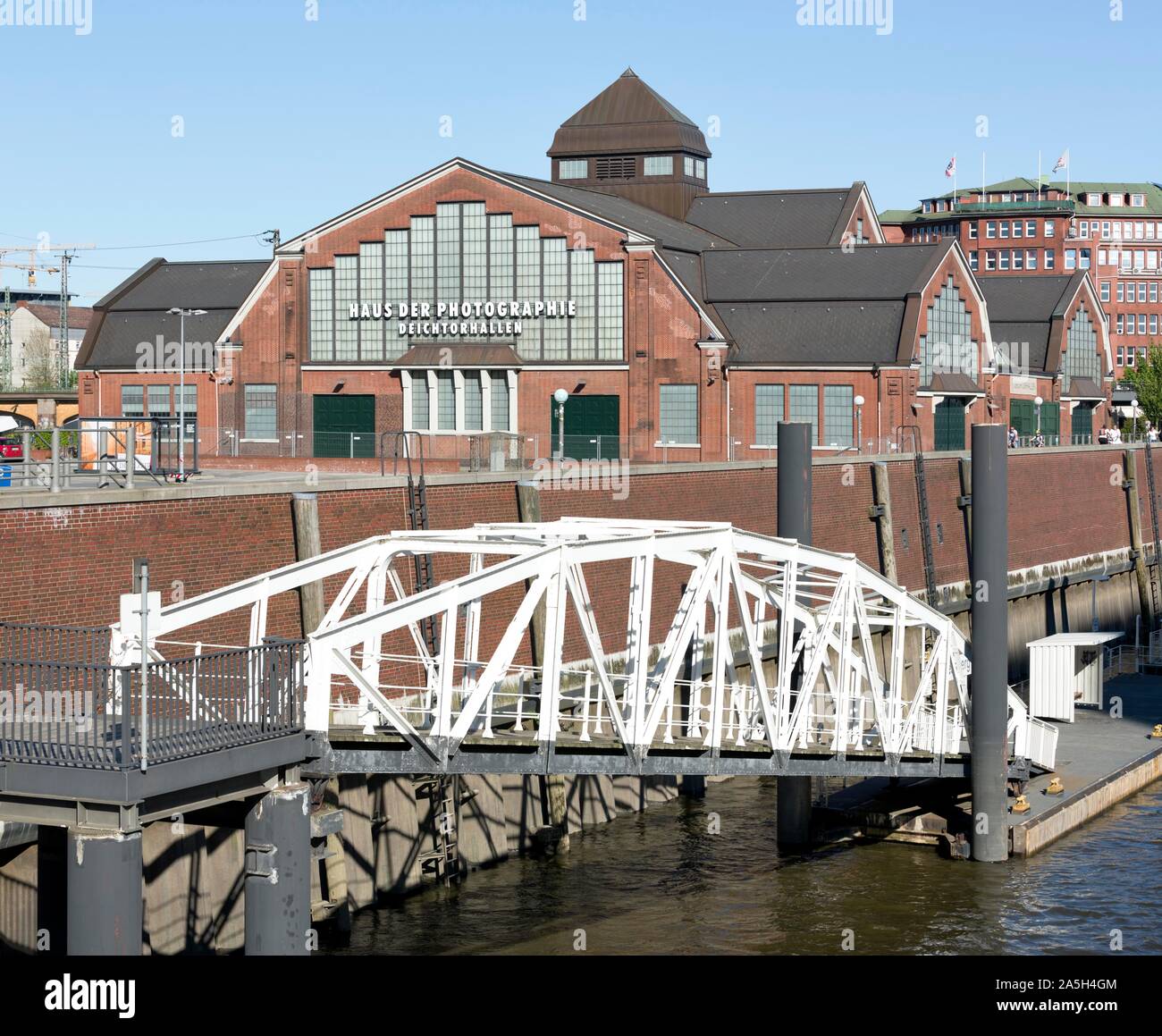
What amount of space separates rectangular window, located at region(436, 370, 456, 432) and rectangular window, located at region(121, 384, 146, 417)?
43.3 feet

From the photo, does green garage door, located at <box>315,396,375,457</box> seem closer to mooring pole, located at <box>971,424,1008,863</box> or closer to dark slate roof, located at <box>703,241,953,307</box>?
dark slate roof, located at <box>703,241,953,307</box>

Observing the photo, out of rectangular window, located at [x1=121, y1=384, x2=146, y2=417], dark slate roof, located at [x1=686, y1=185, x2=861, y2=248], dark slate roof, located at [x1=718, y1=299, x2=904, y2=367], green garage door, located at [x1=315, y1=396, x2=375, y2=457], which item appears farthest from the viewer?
dark slate roof, located at [x1=686, y1=185, x2=861, y2=248]

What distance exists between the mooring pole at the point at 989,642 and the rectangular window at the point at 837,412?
1227 inches

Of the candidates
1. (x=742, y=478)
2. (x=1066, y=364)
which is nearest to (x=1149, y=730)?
(x=742, y=478)

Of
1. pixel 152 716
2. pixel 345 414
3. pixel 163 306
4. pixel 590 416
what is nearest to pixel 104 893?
pixel 152 716

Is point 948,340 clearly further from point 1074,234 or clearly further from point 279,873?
point 1074,234

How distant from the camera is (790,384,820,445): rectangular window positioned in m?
64.0

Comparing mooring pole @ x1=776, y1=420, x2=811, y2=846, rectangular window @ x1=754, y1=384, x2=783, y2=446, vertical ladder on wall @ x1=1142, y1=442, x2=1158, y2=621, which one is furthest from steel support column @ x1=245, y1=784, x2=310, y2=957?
vertical ladder on wall @ x1=1142, y1=442, x2=1158, y2=621

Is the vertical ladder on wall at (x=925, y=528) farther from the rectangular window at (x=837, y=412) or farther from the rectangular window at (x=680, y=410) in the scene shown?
the rectangular window at (x=680, y=410)

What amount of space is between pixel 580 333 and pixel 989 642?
3439cm

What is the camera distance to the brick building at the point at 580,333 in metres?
63.5

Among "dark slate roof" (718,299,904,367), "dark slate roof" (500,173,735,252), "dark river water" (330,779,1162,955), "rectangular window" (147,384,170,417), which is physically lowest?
"dark river water" (330,779,1162,955)

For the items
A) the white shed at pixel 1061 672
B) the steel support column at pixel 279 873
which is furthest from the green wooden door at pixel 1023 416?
the steel support column at pixel 279 873
